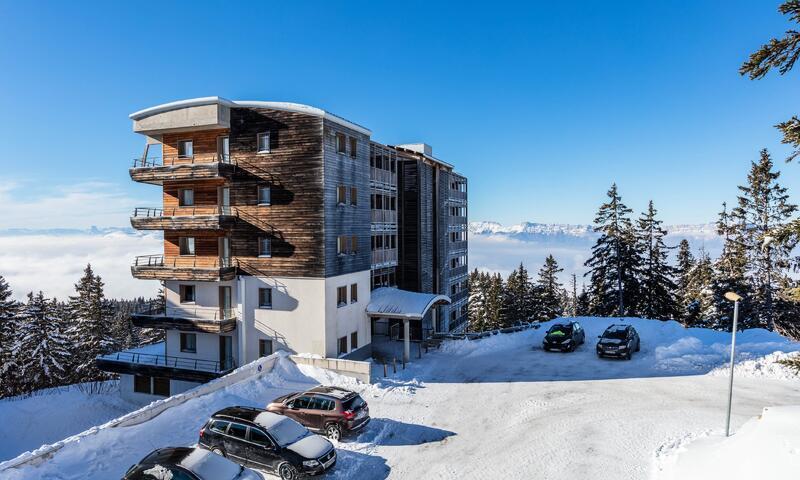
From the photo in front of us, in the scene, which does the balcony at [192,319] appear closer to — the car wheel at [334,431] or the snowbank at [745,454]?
the car wheel at [334,431]

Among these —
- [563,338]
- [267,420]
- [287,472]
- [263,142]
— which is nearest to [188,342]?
[263,142]

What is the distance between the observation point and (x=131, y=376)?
32.8 m

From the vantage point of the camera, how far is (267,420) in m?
15.8

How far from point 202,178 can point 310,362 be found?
13923mm

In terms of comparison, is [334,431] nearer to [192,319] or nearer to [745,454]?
[745,454]

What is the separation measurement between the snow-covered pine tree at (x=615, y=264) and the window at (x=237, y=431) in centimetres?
4533

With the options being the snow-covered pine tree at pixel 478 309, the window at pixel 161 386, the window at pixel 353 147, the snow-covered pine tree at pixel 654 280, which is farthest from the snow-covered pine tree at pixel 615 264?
the window at pixel 161 386

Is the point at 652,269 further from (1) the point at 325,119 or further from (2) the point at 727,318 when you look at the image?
(1) the point at 325,119

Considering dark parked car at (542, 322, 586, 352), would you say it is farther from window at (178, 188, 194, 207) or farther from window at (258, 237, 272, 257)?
window at (178, 188, 194, 207)

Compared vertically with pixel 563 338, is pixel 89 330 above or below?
below

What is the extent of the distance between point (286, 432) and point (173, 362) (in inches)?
779

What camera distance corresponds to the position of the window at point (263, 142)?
2969 centimetres

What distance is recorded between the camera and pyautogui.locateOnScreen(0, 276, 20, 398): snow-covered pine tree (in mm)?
46875

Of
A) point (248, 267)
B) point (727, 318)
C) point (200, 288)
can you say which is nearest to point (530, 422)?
point (248, 267)
